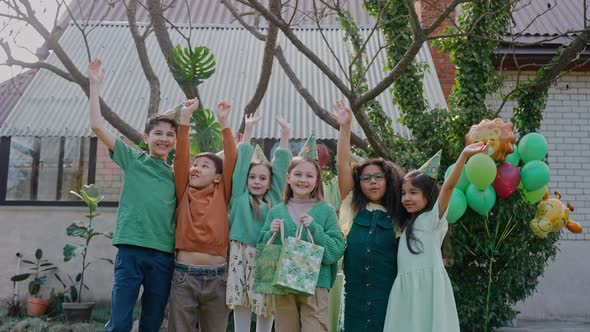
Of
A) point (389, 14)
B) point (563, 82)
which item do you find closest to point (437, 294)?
point (389, 14)

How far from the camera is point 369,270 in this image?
3578 millimetres

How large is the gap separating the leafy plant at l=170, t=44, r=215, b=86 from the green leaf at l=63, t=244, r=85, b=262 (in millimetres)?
3188

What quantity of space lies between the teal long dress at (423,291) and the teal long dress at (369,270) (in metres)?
0.06

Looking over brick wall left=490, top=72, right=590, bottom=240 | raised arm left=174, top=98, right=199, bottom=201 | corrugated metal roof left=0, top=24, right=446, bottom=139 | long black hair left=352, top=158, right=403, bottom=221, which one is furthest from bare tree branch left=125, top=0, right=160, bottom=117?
brick wall left=490, top=72, right=590, bottom=240

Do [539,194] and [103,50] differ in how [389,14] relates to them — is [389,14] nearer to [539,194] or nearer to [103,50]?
[539,194]

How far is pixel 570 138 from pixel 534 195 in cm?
301

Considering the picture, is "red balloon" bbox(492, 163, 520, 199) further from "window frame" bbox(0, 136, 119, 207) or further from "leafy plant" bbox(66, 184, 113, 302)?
"window frame" bbox(0, 136, 119, 207)

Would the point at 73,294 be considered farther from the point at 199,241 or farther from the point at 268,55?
the point at 199,241

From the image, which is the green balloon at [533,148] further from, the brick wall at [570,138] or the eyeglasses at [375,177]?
the brick wall at [570,138]

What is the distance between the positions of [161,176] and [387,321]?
1.66 metres

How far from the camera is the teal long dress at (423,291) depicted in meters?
3.45

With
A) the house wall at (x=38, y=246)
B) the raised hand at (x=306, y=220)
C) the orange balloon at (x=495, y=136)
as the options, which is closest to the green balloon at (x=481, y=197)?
the orange balloon at (x=495, y=136)

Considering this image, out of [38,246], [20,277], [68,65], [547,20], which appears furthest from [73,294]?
[547,20]

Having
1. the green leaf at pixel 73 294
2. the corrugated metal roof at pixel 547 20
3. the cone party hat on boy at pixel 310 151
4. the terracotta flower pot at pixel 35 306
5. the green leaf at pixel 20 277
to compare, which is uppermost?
the corrugated metal roof at pixel 547 20
